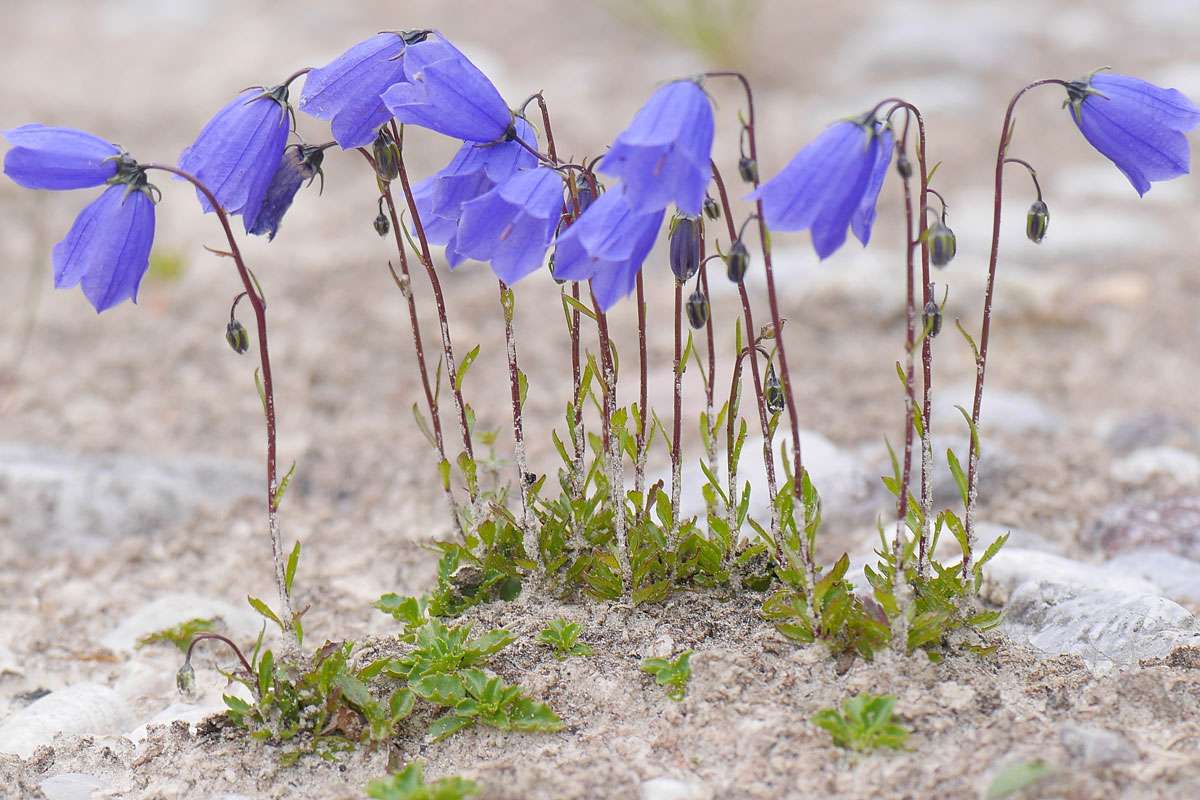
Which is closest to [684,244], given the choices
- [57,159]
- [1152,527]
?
[57,159]

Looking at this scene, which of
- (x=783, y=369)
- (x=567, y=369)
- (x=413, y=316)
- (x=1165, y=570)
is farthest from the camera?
(x=567, y=369)

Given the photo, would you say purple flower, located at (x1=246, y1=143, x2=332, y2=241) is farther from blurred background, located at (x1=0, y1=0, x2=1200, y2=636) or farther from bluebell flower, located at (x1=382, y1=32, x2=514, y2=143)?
blurred background, located at (x1=0, y1=0, x2=1200, y2=636)

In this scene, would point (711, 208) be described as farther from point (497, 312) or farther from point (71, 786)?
point (497, 312)

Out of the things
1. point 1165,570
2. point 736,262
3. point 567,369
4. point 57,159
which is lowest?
point 1165,570

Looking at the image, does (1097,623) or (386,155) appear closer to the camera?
(386,155)

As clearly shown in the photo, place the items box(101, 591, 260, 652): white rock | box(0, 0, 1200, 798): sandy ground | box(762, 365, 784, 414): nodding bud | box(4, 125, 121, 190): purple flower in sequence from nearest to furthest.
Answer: box(4, 125, 121, 190): purple flower, box(0, 0, 1200, 798): sandy ground, box(762, 365, 784, 414): nodding bud, box(101, 591, 260, 652): white rock

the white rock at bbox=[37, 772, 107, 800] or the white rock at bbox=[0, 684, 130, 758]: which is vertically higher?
the white rock at bbox=[0, 684, 130, 758]

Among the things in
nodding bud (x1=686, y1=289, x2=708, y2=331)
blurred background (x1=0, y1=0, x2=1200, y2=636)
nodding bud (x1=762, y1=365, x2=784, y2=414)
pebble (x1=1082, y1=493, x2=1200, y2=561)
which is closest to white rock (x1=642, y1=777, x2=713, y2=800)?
nodding bud (x1=762, y1=365, x2=784, y2=414)
